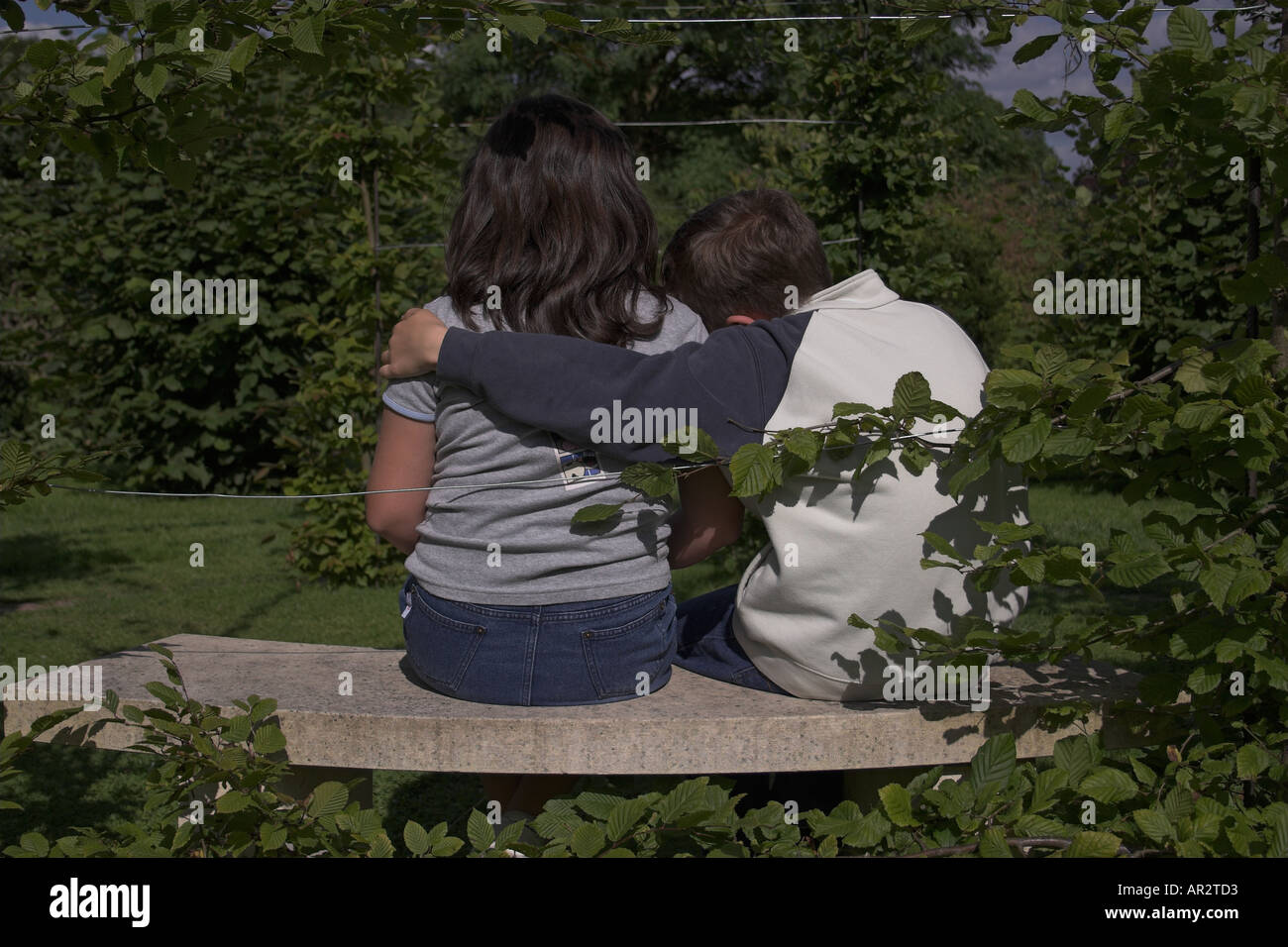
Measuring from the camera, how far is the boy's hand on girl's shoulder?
2.16m

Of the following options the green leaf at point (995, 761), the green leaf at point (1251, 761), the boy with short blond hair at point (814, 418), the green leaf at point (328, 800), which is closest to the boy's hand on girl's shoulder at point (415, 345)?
the boy with short blond hair at point (814, 418)

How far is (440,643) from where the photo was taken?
2.29 meters

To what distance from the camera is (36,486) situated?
2.15 meters

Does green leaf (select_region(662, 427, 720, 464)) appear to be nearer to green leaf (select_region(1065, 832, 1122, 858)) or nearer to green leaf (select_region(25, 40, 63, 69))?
green leaf (select_region(1065, 832, 1122, 858))

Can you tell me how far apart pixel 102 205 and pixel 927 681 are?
8.08 meters

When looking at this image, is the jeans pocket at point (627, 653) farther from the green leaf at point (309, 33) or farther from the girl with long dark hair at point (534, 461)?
the green leaf at point (309, 33)

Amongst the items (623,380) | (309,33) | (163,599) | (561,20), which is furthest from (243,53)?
(163,599)

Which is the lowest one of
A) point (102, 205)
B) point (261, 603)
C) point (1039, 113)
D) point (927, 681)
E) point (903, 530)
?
point (261, 603)

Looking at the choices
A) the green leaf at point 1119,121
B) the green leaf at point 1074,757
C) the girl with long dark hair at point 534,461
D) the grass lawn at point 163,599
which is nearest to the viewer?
the green leaf at point 1119,121

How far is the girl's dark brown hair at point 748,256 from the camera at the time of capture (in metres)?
2.36

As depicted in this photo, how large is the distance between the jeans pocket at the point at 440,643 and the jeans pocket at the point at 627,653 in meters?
0.21

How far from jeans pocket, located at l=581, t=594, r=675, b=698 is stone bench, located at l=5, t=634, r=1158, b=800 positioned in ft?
0.13
